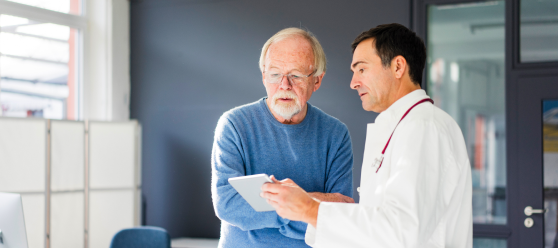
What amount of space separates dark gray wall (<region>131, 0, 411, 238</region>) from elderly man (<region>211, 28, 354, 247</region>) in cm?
236

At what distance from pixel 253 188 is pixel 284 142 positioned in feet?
1.20

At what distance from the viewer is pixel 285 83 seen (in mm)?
1713

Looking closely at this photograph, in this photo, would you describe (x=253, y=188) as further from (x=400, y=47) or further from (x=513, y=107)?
(x=513, y=107)

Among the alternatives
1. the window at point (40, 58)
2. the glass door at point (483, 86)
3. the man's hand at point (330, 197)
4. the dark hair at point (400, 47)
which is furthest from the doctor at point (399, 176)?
the window at point (40, 58)

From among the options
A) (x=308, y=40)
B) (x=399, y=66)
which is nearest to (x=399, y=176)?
(x=399, y=66)

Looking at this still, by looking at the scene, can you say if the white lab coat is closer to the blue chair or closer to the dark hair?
the dark hair

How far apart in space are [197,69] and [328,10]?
1386 mm

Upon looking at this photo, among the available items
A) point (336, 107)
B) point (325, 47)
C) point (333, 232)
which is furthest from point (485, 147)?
point (333, 232)

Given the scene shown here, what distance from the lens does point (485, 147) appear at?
4250 millimetres

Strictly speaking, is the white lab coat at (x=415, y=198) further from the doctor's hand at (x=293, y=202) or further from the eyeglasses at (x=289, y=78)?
the eyeglasses at (x=289, y=78)

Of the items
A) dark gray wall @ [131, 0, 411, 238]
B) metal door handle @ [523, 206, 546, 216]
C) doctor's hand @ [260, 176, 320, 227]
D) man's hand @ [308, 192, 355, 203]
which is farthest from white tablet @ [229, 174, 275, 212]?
metal door handle @ [523, 206, 546, 216]

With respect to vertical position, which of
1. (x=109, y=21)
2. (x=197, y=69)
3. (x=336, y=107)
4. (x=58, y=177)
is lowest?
(x=58, y=177)

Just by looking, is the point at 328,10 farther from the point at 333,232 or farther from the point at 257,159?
the point at 333,232

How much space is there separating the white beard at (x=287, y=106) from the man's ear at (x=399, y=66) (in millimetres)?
425
